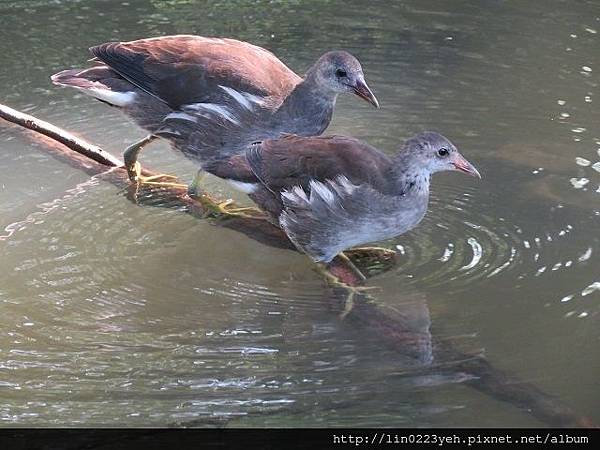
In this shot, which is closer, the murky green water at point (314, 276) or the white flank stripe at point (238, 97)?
the murky green water at point (314, 276)

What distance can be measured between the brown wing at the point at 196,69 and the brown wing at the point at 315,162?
0.60 m

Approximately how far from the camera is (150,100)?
6.16m

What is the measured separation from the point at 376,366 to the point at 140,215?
2.09 metres

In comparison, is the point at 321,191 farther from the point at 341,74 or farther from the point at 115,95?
the point at 115,95

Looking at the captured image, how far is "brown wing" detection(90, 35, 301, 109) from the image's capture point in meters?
5.96

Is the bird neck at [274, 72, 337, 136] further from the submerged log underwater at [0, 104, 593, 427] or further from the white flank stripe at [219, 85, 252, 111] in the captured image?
the submerged log underwater at [0, 104, 593, 427]

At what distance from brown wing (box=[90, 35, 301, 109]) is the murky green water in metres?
0.68

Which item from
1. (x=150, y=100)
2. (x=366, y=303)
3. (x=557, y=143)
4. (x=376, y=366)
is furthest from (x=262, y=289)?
(x=557, y=143)

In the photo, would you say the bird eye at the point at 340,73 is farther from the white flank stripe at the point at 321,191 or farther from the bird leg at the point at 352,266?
the bird leg at the point at 352,266

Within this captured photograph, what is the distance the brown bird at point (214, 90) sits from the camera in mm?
5898

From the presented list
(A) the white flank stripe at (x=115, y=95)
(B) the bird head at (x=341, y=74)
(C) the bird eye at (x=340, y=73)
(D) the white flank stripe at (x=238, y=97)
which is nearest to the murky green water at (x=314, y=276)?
(A) the white flank stripe at (x=115, y=95)

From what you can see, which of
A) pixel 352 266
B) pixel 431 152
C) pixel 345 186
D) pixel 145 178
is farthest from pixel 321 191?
pixel 145 178

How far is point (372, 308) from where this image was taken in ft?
16.0

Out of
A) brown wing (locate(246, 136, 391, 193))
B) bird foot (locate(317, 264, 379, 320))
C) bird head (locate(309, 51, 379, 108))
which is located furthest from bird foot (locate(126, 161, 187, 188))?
bird foot (locate(317, 264, 379, 320))
